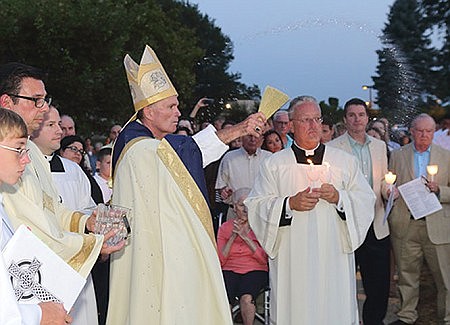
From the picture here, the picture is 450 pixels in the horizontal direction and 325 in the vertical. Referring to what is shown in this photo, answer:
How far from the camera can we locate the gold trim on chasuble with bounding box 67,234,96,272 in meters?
3.83

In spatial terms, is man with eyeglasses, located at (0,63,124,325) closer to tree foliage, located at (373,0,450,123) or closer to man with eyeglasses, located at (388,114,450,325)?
man with eyeglasses, located at (388,114,450,325)

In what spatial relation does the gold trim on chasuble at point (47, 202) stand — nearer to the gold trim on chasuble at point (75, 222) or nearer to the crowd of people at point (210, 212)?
the crowd of people at point (210, 212)

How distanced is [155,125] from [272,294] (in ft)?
6.40

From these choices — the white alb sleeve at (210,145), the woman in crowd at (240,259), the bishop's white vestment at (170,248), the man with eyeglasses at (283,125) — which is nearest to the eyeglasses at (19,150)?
the bishop's white vestment at (170,248)

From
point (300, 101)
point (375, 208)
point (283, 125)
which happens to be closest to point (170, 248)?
point (300, 101)

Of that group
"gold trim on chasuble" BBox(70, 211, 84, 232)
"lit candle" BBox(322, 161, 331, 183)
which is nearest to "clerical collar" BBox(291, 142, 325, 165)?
"lit candle" BBox(322, 161, 331, 183)

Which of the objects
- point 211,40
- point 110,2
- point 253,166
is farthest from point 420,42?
point 253,166

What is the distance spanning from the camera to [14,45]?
20516mm

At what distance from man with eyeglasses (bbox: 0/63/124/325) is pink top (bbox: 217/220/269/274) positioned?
314 cm

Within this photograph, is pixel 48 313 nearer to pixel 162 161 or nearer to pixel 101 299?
pixel 162 161

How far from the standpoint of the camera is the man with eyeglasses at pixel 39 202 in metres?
3.68

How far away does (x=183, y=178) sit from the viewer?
4.77 metres

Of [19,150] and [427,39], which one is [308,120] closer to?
[19,150]

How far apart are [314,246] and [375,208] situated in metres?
1.96
